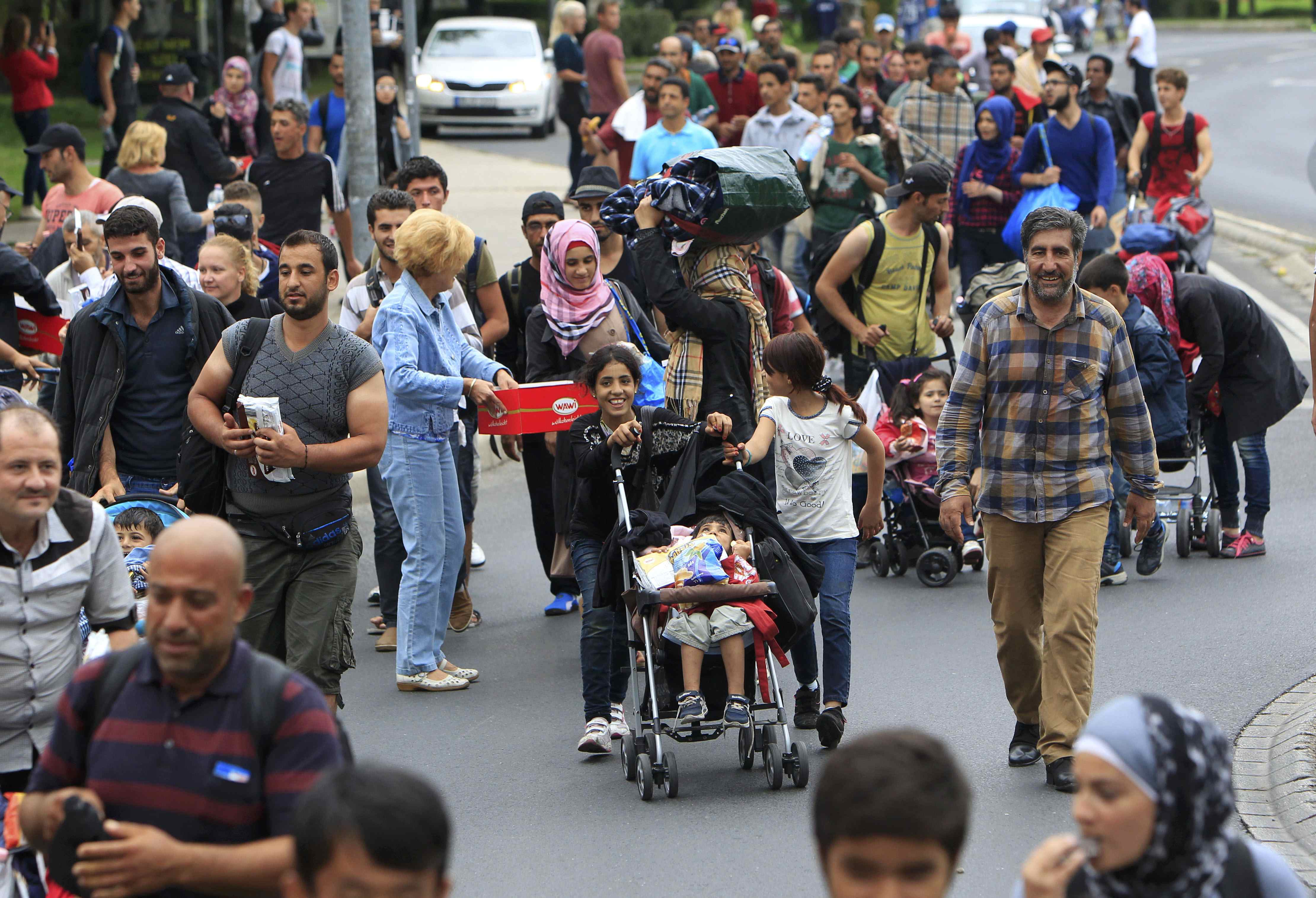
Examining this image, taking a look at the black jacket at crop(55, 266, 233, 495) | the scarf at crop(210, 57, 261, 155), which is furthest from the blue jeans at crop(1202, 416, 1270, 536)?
the scarf at crop(210, 57, 261, 155)

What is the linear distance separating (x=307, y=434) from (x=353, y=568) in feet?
1.83

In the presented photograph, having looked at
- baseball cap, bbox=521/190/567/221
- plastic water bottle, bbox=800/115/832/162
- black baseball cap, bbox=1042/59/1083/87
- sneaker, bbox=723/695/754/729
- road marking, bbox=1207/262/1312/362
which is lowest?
road marking, bbox=1207/262/1312/362

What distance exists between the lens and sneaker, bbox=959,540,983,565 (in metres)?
9.28

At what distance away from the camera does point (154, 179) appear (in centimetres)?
1111

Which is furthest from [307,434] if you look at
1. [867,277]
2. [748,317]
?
[867,277]

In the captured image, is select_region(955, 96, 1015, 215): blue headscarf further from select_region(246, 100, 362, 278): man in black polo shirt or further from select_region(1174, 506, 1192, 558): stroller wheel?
select_region(246, 100, 362, 278): man in black polo shirt

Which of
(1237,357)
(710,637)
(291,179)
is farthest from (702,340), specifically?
(291,179)

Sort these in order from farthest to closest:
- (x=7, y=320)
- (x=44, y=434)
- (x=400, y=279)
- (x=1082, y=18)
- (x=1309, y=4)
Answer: (x=1309, y=4) → (x=1082, y=18) → (x=7, y=320) → (x=400, y=279) → (x=44, y=434)

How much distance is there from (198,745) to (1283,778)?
445 cm

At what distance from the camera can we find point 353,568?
19.8 feet

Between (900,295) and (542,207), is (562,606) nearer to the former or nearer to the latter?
(542,207)

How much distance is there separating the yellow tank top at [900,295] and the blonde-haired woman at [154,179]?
4456 mm

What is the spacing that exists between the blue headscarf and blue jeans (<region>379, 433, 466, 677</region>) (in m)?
7.03

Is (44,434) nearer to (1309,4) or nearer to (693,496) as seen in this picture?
(693,496)
